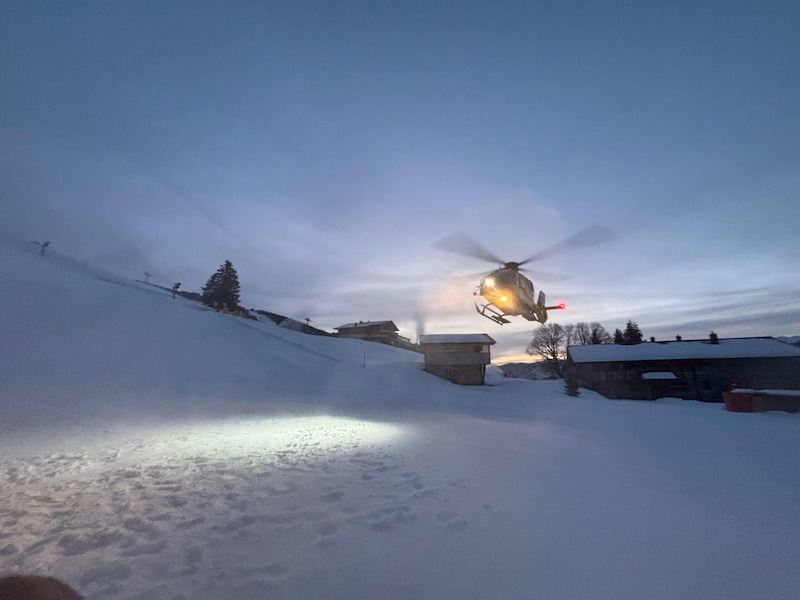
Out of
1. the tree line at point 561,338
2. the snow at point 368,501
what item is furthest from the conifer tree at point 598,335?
the snow at point 368,501

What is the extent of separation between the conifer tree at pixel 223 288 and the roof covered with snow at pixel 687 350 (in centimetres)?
5001

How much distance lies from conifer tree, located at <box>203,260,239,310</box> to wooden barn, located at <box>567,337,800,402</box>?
1972 inches

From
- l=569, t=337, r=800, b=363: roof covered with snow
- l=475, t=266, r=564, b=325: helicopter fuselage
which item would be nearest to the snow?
l=475, t=266, r=564, b=325: helicopter fuselage

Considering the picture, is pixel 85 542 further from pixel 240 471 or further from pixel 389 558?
pixel 389 558

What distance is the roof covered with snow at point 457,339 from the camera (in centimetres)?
4550

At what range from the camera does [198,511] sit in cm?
537

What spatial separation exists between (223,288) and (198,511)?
5671 centimetres

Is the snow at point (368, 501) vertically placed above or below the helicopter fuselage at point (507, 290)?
below

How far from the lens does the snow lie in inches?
148

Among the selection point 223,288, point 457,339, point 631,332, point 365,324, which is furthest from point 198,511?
point 631,332

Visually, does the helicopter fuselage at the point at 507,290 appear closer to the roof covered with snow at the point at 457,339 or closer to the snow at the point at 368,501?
the snow at the point at 368,501

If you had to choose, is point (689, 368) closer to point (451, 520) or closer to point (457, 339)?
point (457, 339)

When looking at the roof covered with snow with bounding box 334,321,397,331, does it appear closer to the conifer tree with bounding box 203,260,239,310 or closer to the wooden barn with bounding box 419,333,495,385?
the conifer tree with bounding box 203,260,239,310

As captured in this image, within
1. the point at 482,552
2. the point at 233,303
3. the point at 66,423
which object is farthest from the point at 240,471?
the point at 233,303
